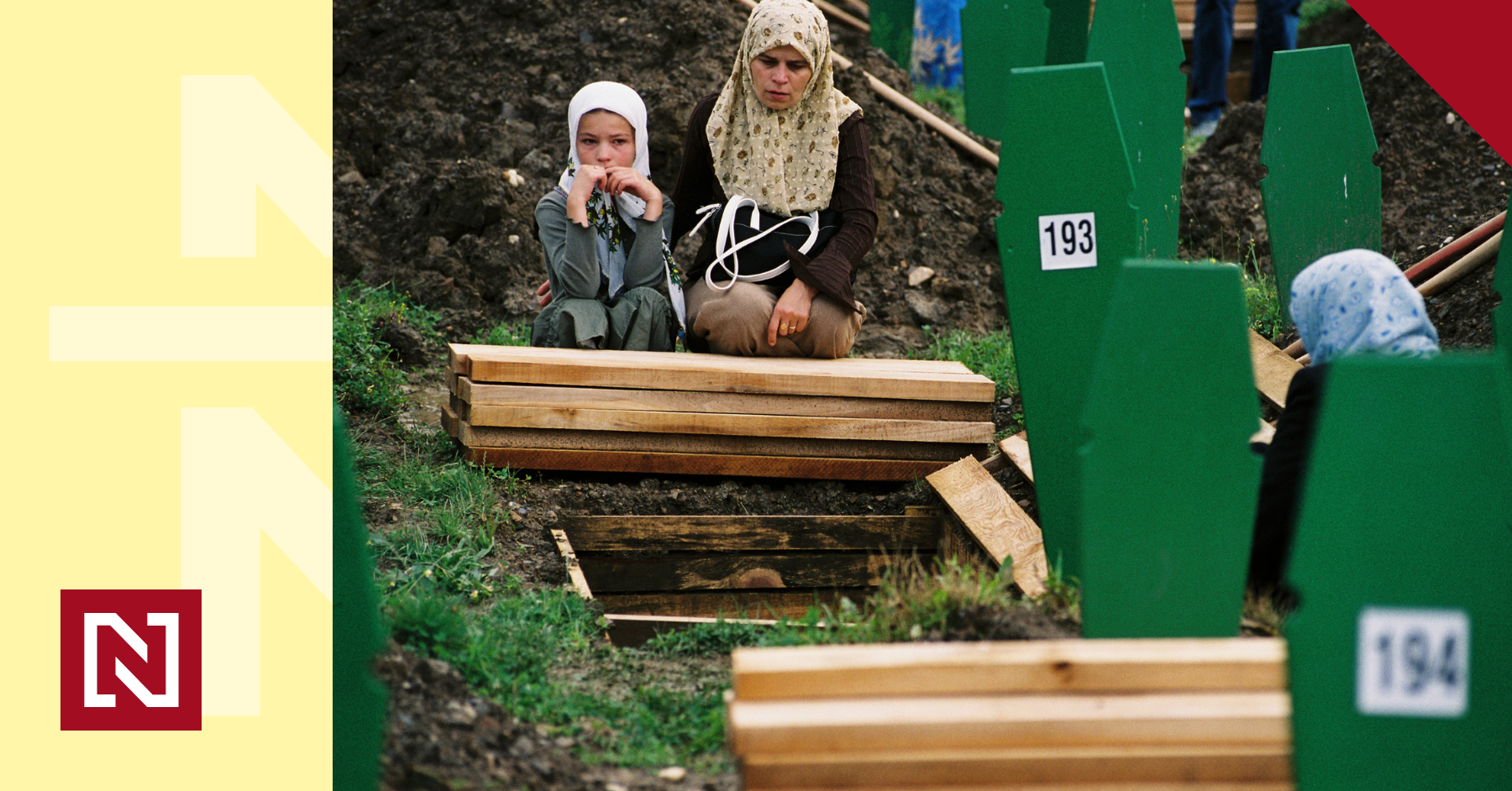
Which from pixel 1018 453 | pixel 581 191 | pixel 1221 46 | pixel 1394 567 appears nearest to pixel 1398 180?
pixel 1221 46

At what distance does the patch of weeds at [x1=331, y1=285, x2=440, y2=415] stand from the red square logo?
91.7 inches

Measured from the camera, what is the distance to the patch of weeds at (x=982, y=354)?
5156mm

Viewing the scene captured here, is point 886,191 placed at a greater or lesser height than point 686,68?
lesser

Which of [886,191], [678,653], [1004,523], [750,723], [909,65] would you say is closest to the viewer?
[750,723]

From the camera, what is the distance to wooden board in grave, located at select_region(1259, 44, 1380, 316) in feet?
14.3

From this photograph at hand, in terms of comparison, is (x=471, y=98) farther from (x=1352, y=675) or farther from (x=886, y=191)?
(x=1352, y=675)

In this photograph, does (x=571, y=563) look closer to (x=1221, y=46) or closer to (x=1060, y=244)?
(x=1060, y=244)

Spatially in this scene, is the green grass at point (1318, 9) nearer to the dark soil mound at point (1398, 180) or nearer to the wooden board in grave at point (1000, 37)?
the dark soil mound at point (1398, 180)

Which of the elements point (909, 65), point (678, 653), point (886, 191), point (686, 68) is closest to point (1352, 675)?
point (678, 653)

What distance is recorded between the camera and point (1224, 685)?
2.05 m

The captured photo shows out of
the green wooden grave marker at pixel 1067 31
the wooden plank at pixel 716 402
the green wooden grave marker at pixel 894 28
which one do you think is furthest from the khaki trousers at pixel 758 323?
the green wooden grave marker at pixel 894 28

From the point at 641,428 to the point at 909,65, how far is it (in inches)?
219

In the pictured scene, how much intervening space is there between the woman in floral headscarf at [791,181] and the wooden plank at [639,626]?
51.6 inches

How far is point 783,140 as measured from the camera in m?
4.32
